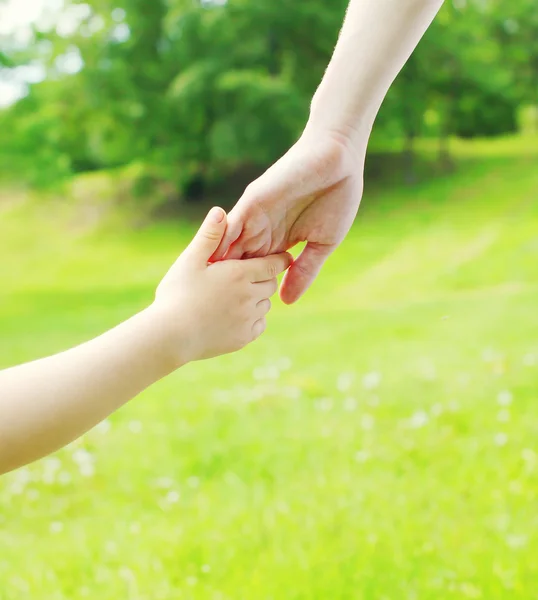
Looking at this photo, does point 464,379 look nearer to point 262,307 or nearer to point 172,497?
point 172,497

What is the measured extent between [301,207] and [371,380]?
4.10 feet

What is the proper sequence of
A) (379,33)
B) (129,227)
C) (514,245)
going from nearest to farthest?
(379,33)
(514,245)
(129,227)

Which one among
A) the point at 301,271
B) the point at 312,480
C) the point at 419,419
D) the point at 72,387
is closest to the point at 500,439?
the point at 419,419

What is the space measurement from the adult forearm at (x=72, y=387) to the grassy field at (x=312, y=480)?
636 millimetres

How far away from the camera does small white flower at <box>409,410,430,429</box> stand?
164cm

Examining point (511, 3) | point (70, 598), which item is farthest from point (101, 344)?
point (511, 3)

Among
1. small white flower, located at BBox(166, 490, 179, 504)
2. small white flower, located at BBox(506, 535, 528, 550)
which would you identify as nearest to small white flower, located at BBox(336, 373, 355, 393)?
small white flower, located at BBox(166, 490, 179, 504)

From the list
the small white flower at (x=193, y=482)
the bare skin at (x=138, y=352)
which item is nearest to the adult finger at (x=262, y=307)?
the bare skin at (x=138, y=352)

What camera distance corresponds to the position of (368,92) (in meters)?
0.79

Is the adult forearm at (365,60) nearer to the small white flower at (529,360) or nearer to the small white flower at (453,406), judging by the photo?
the small white flower at (453,406)

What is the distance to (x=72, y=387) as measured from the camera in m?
0.61

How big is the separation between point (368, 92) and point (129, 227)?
6.97m

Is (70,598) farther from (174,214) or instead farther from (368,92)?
(174,214)

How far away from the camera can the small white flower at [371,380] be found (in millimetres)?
1918
